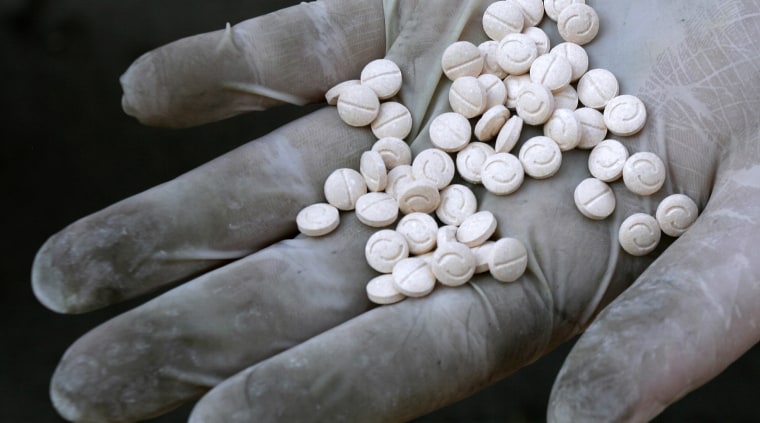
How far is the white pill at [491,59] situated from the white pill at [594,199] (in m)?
0.27

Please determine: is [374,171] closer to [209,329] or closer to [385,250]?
[385,250]

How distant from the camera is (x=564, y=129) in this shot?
1.53 meters

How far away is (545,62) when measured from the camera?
5.21 feet

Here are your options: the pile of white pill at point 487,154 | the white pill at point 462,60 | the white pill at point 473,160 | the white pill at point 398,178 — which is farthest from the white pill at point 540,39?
the white pill at point 398,178

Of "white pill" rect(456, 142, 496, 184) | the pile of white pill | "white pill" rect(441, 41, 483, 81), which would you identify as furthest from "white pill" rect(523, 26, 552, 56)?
"white pill" rect(456, 142, 496, 184)

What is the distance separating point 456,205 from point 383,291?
0.72 feet

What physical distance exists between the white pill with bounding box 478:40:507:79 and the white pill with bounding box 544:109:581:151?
0.15m

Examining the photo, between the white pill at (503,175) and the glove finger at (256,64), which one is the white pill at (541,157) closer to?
the white pill at (503,175)

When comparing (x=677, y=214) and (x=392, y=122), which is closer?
(x=677, y=214)

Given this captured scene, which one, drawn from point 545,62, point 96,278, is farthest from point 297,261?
point 545,62

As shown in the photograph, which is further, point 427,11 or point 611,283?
point 427,11

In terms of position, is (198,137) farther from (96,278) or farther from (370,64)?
(96,278)

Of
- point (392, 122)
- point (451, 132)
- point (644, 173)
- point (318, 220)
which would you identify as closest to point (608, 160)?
point (644, 173)

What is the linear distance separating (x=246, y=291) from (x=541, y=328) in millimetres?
454
